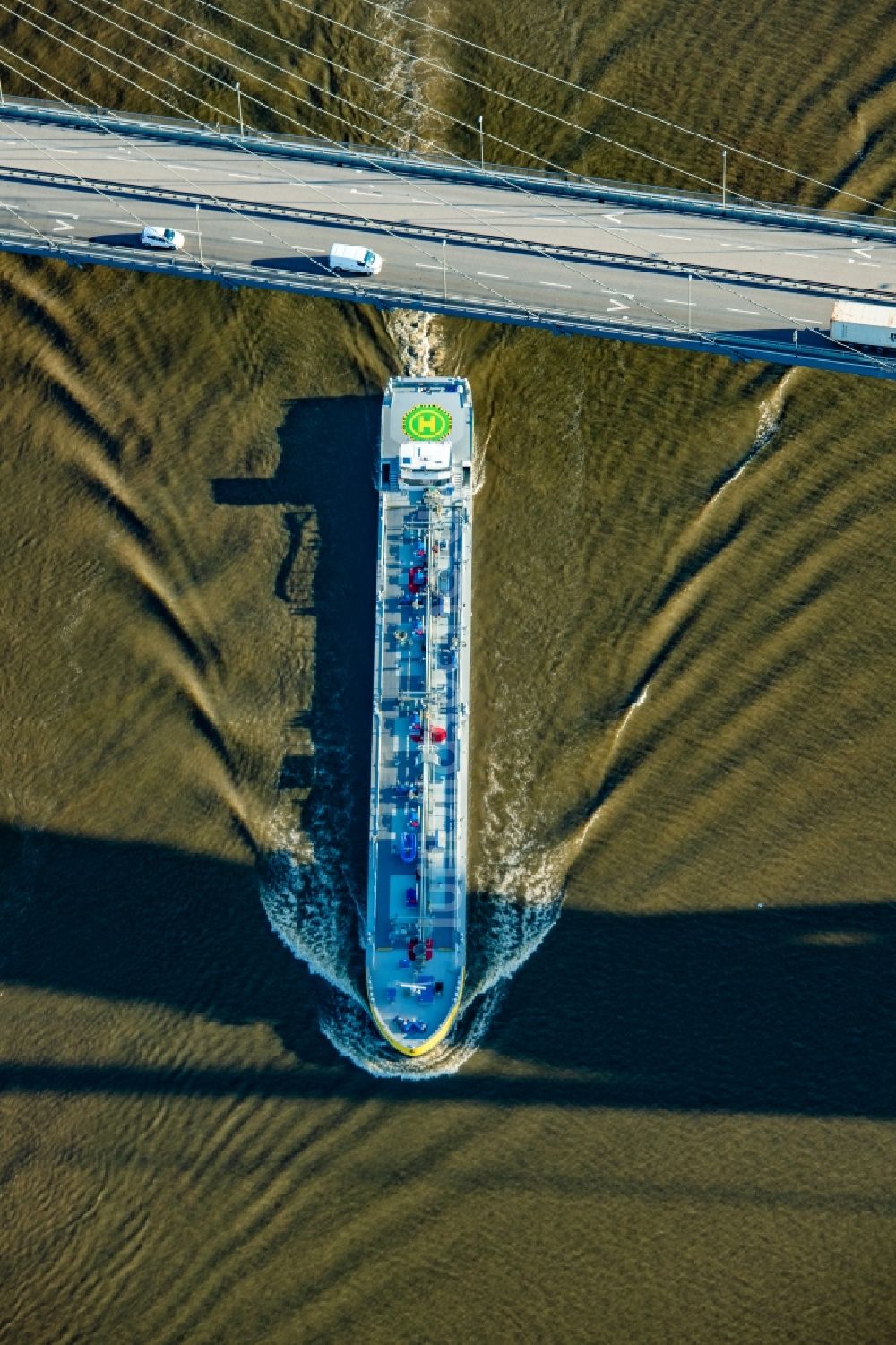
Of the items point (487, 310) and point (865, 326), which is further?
point (487, 310)

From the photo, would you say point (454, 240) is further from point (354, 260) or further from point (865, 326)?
point (865, 326)

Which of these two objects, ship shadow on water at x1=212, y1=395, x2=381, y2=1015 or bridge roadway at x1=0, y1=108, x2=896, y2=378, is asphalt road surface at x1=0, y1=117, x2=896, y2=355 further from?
ship shadow on water at x1=212, y1=395, x2=381, y2=1015

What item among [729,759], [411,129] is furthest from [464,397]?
[729,759]

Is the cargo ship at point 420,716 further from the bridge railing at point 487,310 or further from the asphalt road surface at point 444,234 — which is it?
the asphalt road surface at point 444,234

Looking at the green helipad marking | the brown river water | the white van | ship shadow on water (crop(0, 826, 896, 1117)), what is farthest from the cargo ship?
the white van

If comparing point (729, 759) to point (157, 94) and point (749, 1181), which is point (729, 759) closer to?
point (749, 1181)

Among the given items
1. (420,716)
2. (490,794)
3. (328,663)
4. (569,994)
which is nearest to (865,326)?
(420,716)
